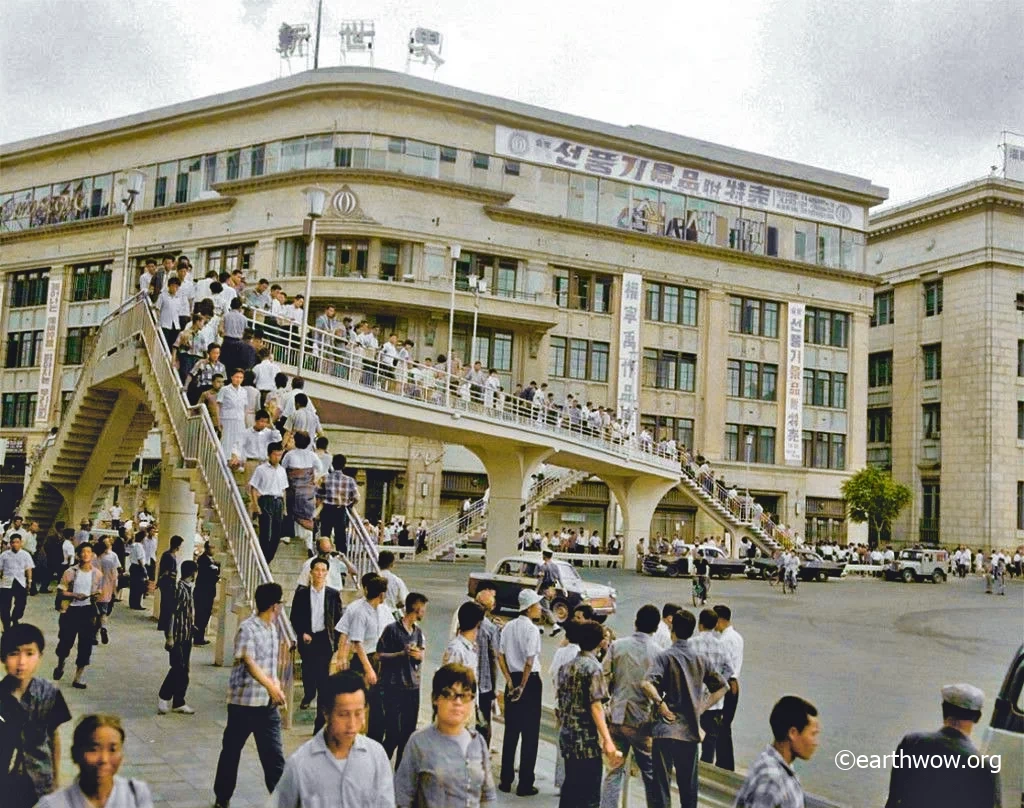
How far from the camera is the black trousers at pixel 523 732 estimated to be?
8.97 meters

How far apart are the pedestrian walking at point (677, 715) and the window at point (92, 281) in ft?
157

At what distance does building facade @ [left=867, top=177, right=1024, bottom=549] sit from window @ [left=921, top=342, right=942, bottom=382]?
66mm

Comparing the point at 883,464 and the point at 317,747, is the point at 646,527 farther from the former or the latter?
the point at 317,747

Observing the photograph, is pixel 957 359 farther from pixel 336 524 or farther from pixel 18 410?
pixel 336 524

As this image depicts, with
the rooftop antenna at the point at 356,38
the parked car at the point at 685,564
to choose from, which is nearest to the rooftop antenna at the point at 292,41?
the rooftop antenna at the point at 356,38

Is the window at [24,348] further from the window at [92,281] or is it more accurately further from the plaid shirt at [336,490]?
the plaid shirt at [336,490]

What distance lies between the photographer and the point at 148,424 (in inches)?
973

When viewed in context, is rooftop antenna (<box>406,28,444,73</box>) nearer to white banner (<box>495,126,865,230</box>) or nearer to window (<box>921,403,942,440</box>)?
white banner (<box>495,126,865,230</box>)

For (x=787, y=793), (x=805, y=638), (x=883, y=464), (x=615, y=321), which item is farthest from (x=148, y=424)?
(x=883, y=464)

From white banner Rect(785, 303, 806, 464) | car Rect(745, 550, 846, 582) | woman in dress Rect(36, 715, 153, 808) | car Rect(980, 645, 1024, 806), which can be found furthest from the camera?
white banner Rect(785, 303, 806, 464)

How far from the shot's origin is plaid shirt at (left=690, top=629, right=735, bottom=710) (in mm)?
9078

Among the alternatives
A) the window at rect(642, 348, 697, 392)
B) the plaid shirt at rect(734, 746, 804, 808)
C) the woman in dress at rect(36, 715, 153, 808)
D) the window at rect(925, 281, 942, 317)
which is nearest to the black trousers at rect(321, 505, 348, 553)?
the woman in dress at rect(36, 715, 153, 808)

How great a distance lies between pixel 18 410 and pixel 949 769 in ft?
177

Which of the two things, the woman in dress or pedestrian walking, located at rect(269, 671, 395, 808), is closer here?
the woman in dress
